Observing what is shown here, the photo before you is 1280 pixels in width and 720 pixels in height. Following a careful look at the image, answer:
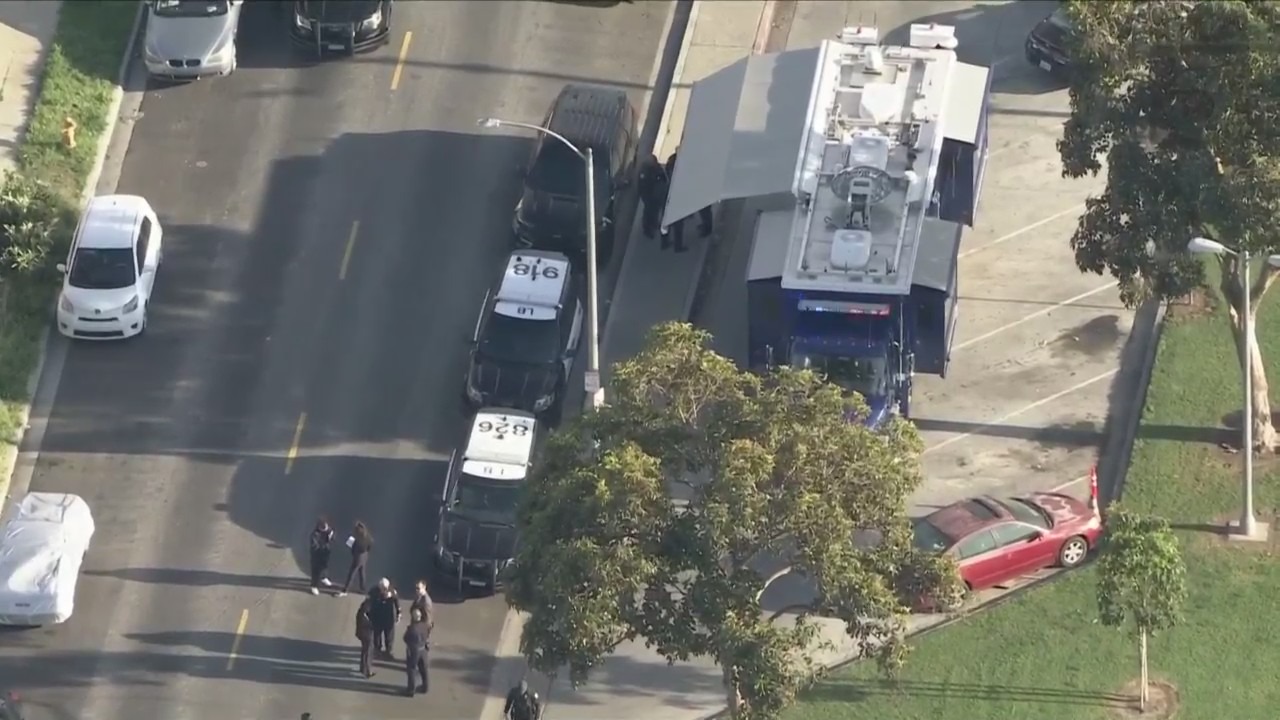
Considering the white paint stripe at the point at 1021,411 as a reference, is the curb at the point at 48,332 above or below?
below

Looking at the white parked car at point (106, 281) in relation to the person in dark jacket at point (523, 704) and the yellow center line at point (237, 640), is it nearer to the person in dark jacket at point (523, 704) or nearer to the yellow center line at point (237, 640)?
the yellow center line at point (237, 640)

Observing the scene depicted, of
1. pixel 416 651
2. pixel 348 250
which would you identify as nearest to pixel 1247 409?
pixel 416 651

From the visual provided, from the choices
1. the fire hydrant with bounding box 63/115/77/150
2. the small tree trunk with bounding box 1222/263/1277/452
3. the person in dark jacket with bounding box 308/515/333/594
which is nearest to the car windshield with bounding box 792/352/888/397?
the small tree trunk with bounding box 1222/263/1277/452

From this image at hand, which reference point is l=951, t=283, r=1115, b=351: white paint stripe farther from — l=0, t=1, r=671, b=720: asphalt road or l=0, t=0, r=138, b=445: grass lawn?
l=0, t=0, r=138, b=445: grass lawn

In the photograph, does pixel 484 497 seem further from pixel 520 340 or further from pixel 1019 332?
pixel 1019 332

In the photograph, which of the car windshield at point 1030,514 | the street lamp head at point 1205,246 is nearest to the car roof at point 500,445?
the car windshield at point 1030,514
